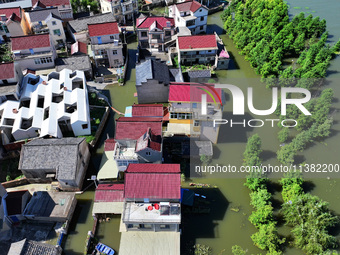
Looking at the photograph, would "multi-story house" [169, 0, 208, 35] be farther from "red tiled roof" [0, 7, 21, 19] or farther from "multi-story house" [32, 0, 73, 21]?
"red tiled roof" [0, 7, 21, 19]

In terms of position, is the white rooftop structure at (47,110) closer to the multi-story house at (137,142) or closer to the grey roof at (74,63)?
the grey roof at (74,63)

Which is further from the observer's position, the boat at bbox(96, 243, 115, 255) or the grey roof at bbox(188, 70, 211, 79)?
the grey roof at bbox(188, 70, 211, 79)

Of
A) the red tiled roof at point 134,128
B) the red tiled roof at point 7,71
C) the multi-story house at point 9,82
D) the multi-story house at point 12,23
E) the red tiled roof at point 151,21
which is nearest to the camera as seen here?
the red tiled roof at point 134,128

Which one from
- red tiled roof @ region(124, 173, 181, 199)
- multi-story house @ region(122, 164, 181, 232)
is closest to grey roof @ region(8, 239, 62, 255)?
multi-story house @ region(122, 164, 181, 232)

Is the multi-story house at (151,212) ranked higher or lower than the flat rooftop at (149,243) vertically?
higher

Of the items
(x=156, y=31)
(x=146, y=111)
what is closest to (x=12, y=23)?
(x=156, y=31)

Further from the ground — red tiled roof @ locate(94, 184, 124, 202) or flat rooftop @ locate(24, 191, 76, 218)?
red tiled roof @ locate(94, 184, 124, 202)

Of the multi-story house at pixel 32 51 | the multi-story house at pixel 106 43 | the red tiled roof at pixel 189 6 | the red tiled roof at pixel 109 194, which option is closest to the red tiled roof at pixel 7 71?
the multi-story house at pixel 32 51

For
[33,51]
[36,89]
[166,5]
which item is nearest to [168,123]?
[36,89]
